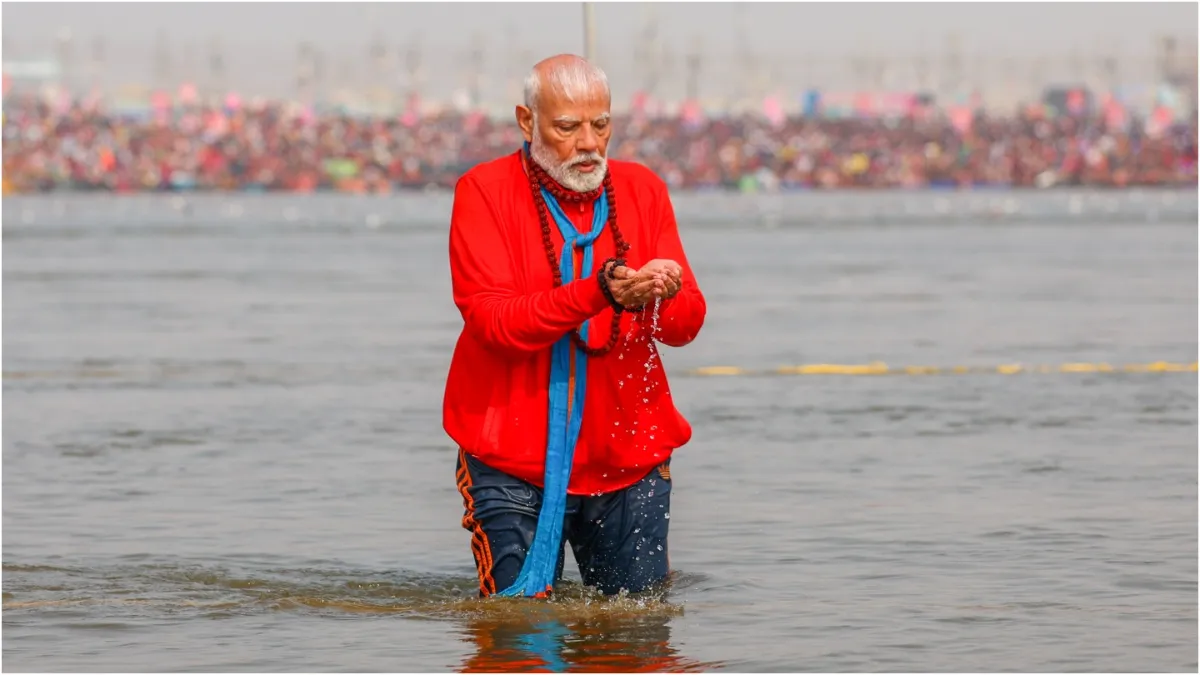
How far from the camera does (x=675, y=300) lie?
6.85 meters

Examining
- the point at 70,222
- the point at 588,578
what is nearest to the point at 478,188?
the point at 588,578

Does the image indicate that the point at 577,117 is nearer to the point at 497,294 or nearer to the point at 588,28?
the point at 497,294

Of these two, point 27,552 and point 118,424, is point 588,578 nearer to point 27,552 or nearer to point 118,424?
point 27,552

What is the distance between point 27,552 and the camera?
1033 centimetres

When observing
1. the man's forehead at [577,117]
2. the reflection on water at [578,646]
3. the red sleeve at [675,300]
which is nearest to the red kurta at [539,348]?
the red sleeve at [675,300]

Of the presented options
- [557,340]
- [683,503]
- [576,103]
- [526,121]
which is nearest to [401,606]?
[557,340]

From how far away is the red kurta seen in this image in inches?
274

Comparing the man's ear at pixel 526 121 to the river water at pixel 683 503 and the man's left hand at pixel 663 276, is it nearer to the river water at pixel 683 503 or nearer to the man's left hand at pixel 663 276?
the man's left hand at pixel 663 276

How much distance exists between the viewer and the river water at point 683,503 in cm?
810

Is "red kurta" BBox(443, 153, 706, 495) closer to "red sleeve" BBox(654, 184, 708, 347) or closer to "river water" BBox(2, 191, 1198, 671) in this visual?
"red sleeve" BBox(654, 184, 708, 347)

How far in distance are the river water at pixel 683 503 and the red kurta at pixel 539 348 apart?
716 millimetres

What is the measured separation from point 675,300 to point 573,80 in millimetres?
645

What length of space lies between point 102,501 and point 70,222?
258ft

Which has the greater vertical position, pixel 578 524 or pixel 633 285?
pixel 633 285
